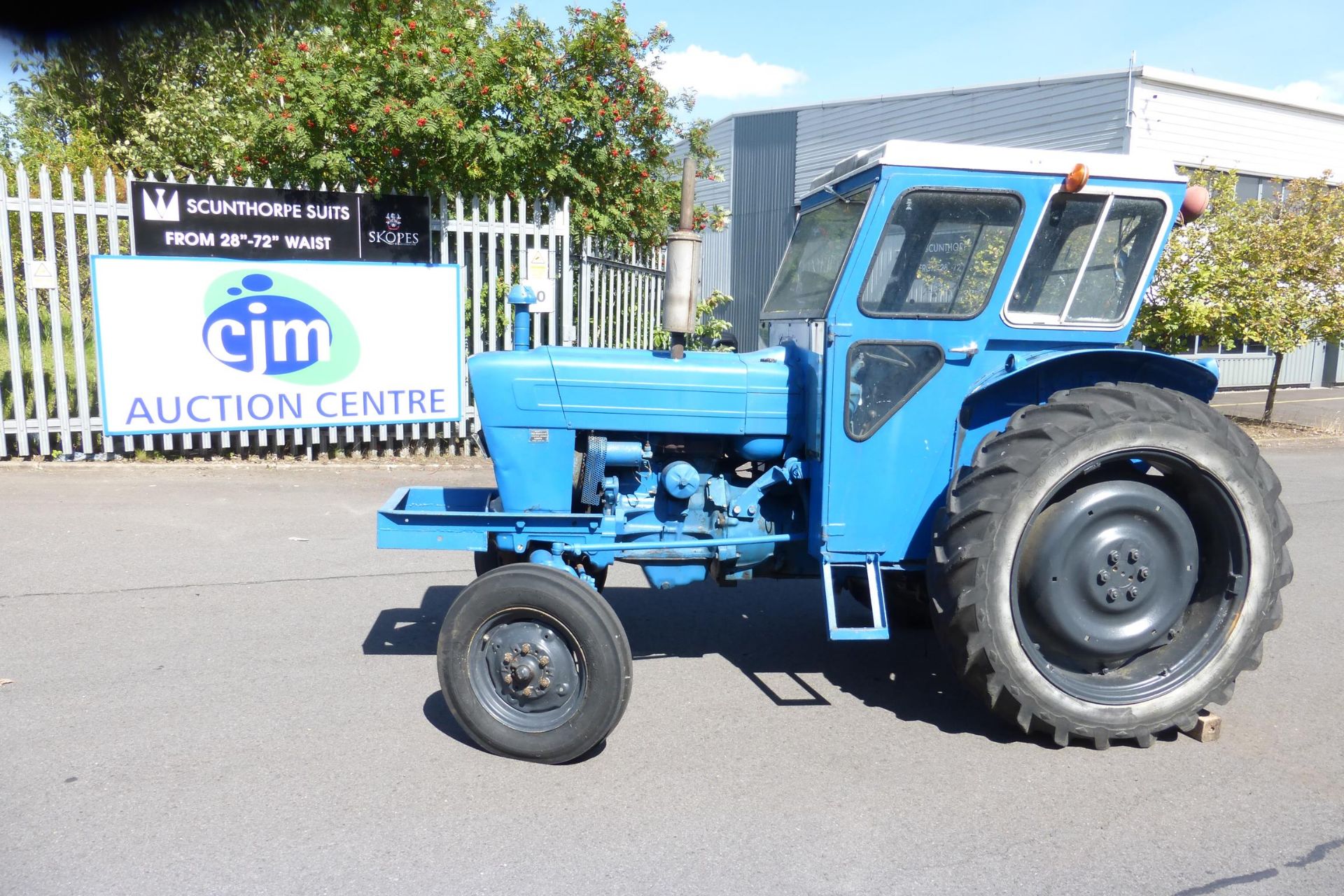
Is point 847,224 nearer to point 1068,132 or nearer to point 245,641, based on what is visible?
point 245,641

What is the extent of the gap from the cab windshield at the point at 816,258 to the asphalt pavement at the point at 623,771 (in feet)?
5.76

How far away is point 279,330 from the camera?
8.83 metres

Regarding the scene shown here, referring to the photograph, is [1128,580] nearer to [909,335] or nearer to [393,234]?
[909,335]

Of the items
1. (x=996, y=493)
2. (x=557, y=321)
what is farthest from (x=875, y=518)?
(x=557, y=321)

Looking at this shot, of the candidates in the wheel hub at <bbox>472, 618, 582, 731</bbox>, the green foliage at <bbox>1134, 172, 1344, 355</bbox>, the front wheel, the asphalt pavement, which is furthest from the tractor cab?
the green foliage at <bbox>1134, 172, 1344, 355</bbox>

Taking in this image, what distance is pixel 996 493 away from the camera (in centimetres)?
353

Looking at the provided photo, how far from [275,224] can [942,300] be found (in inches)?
273

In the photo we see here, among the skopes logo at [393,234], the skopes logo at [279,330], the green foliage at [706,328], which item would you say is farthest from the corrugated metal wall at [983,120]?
the skopes logo at [279,330]

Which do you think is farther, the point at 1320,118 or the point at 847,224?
the point at 1320,118

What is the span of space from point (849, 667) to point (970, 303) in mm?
1898

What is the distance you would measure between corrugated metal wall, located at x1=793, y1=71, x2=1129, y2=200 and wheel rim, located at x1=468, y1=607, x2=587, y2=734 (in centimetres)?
1199

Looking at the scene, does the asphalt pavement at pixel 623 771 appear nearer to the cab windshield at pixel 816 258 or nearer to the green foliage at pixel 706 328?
Result: the cab windshield at pixel 816 258

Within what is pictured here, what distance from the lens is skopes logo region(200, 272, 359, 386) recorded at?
341 inches

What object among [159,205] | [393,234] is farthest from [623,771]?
[159,205]
